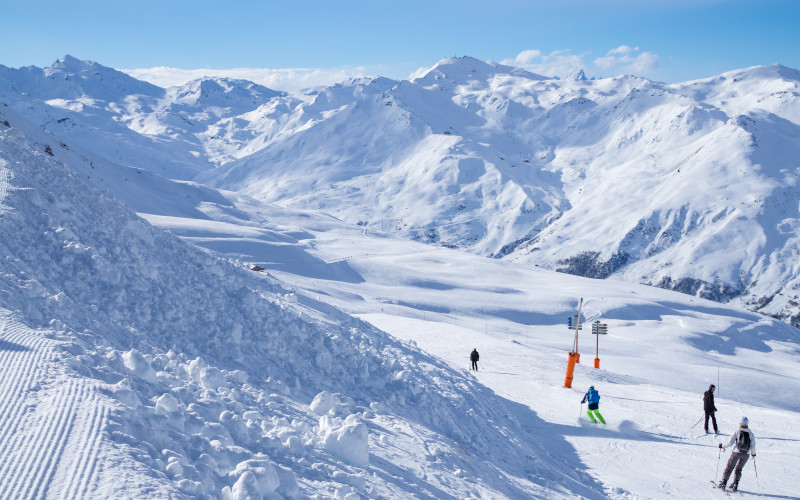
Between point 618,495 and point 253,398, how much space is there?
732cm

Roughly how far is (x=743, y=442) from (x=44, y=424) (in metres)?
11.4

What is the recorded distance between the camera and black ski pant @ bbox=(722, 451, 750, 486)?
36.3 ft

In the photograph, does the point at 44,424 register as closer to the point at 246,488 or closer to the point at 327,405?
the point at 246,488

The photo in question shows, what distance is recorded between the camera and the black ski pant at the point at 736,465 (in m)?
11.1

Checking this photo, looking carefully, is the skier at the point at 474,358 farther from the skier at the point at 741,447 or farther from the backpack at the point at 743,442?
the backpack at the point at 743,442

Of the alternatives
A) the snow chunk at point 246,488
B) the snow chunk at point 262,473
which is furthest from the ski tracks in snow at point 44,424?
the snow chunk at point 262,473

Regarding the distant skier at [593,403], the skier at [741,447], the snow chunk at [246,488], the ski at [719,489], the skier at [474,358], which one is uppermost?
the snow chunk at [246,488]

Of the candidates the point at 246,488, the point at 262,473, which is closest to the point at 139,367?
the point at 262,473

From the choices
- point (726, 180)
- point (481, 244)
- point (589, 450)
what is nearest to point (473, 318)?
point (589, 450)

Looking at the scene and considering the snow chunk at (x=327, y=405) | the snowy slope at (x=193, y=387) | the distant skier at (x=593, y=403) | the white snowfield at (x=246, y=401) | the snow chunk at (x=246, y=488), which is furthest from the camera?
the distant skier at (x=593, y=403)

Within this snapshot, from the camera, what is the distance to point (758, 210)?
163250 mm

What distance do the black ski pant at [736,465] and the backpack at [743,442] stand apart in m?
0.08

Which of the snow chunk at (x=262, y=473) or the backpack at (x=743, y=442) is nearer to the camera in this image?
the snow chunk at (x=262, y=473)

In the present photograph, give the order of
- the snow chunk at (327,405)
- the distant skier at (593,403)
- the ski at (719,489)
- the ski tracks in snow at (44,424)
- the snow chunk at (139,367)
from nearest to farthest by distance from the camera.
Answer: the ski tracks in snow at (44,424)
the snow chunk at (139,367)
the snow chunk at (327,405)
the ski at (719,489)
the distant skier at (593,403)
